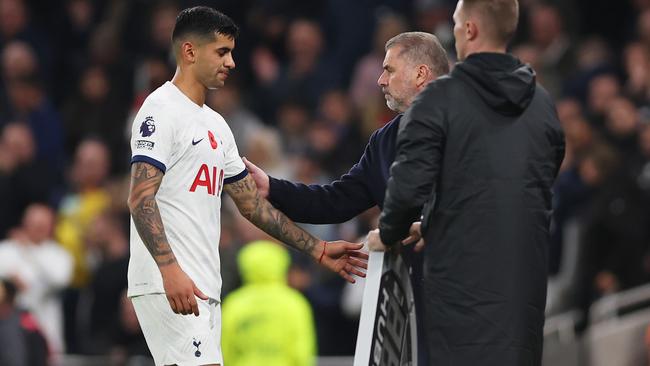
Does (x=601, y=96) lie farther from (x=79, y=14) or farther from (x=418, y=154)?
(x=418, y=154)

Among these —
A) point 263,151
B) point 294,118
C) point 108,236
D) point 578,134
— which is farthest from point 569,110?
point 108,236

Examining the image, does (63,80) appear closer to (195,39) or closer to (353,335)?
(353,335)

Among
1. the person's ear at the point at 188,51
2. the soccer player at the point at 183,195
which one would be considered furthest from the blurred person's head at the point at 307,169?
the person's ear at the point at 188,51

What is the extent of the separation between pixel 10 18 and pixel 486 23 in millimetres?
10183

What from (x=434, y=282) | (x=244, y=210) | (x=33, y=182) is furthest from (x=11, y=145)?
(x=434, y=282)

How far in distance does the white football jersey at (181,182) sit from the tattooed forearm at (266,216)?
37 centimetres

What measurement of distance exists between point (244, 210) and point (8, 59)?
8.32 m

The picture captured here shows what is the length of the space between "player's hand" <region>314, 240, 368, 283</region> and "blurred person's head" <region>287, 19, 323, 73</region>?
23.8ft

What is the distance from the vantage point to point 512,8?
5.44m

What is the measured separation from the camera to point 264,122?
1372 centimetres

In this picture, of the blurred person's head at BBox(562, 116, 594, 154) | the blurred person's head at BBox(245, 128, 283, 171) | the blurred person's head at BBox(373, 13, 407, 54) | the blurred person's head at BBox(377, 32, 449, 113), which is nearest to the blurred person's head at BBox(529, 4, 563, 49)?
the blurred person's head at BBox(373, 13, 407, 54)

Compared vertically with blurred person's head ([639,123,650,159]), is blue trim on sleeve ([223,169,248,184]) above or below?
below

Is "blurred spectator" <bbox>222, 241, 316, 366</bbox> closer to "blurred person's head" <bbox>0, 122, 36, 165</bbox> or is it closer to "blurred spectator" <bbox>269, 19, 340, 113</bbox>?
"blurred spectator" <bbox>269, 19, 340, 113</bbox>

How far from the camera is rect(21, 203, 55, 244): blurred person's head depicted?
12148 mm
